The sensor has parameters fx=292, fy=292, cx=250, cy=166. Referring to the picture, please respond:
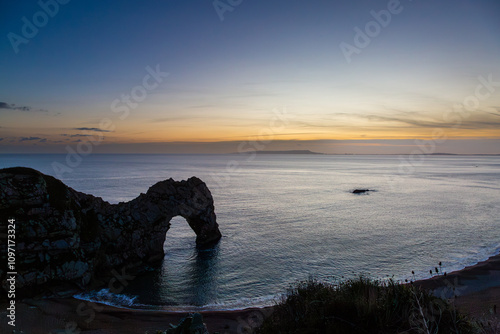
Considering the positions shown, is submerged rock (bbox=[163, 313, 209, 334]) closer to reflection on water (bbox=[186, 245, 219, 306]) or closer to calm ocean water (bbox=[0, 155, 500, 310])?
calm ocean water (bbox=[0, 155, 500, 310])

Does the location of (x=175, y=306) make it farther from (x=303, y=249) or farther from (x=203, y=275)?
(x=303, y=249)

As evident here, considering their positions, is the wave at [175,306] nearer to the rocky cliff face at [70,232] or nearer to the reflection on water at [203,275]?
the reflection on water at [203,275]

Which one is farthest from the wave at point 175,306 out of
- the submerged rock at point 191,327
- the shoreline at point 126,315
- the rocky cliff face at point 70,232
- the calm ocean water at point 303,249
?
the submerged rock at point 191,327

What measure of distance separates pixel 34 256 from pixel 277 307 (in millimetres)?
16251

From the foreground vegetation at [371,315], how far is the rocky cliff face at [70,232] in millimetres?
15734

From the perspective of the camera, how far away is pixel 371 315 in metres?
7.52

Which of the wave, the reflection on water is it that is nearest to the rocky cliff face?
the wave

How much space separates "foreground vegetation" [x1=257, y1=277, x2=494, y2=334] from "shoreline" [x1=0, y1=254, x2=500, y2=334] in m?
5.41

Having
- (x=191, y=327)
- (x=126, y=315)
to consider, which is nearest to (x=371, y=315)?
(x=191, y=327)

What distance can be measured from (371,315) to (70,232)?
62.3ft

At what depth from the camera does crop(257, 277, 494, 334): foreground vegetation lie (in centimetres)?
728

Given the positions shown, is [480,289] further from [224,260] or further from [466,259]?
[224,260]

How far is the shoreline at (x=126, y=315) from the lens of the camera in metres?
14.1

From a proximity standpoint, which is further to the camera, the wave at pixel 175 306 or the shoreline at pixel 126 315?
the wave at pixel 175 306
